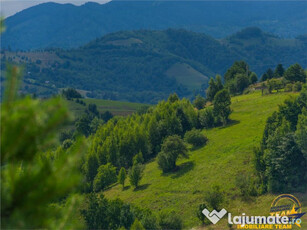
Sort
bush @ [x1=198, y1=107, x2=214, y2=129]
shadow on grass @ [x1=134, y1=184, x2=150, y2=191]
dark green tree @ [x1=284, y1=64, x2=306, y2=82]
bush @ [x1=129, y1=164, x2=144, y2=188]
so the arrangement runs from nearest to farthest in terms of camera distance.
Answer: bush @ [x1=129, y1=164, x2=144, y2=188]
shadow on grass @ [x1=134, y1=184, x2=150, y2=191]
bush @ [x1=198, y1=107, x2=214, y2=129]
dark green tree @ [x1=284, y1=64, x2=306, y2=82]

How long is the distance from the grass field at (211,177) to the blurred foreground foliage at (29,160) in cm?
4482

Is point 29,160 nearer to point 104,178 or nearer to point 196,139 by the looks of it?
point 104,178

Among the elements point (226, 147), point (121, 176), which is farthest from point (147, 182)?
point (226, 147)

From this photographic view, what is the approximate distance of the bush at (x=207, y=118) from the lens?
98.1 meters

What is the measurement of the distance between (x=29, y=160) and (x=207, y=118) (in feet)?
305

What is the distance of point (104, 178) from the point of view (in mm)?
83938

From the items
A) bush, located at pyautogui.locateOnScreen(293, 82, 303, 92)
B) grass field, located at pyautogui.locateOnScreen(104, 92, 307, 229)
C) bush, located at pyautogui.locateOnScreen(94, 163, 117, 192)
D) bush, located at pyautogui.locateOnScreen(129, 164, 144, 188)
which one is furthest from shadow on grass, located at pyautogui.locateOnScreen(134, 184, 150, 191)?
bush, located at pyautogui.locateOnScreen(293, 82, 303, 92)

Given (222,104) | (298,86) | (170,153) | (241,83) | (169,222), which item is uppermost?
(241,83)

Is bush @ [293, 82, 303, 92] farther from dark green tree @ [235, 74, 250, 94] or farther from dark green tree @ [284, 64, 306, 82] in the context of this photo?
dark green tree @ [235, 74, 250, 94]

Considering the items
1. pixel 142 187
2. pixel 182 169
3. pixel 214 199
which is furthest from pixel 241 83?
pixel 214 199

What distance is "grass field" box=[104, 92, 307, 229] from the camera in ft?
185

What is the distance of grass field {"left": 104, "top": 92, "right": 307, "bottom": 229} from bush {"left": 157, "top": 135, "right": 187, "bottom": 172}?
2042 millimetres

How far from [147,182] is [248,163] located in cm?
2107

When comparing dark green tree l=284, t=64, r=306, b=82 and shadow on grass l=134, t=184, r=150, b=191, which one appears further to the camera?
dark green tree l=284, t=64, r=306, b=82
